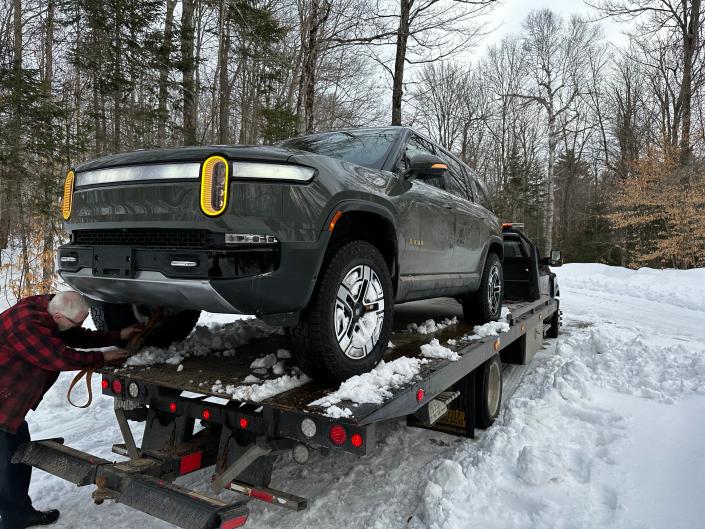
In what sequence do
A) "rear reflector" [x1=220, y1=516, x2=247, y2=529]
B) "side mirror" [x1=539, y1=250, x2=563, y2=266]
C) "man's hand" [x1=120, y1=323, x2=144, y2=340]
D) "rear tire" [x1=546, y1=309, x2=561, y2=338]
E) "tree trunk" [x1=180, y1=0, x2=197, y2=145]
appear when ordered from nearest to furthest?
"rear reflector" [x1=220, y1=516, x2=247, y2=529]
"man's hand" [x1=120, y1=323, x2=144, y2=340]
"side mirror" [x1=539, y1=250, x2=563, y2=266]
"rear tire" [x1=546, y1=309, x2=561, y2=338]
"tree trunk" [x1=180, y1=0, x2=197, y2=145]

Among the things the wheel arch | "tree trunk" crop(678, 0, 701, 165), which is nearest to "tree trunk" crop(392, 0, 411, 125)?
the wheel arch

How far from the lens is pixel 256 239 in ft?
7.43

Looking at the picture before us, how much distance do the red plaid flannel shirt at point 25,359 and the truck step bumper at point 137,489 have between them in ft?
0.78

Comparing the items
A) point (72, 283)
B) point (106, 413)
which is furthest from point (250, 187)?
point (106, 413)

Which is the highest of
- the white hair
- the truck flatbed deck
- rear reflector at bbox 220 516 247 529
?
the white hair

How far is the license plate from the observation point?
238 cm

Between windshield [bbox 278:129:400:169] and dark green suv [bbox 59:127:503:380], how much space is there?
14 cm

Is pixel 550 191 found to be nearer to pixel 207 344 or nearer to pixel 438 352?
pixel 438 352

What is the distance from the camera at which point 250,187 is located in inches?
88.9

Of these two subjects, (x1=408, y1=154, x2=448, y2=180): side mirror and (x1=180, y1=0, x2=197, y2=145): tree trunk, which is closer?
(x1=408, y1=154, x2=448, y2=180): side mirror

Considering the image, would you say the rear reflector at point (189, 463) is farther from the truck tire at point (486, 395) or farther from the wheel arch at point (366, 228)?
the truck tire at point (486, 395)

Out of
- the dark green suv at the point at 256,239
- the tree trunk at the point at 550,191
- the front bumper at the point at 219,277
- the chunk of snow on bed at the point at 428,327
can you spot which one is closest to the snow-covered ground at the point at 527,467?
the chunk of snow on bed at the point at 428,327

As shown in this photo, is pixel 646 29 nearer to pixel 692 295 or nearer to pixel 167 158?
pixel 692 295

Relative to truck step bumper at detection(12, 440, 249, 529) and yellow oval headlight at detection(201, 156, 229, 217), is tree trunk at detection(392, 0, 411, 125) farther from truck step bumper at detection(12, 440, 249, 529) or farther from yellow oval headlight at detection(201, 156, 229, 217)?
truck step bumper at detection(12, 440, 249, 529)
